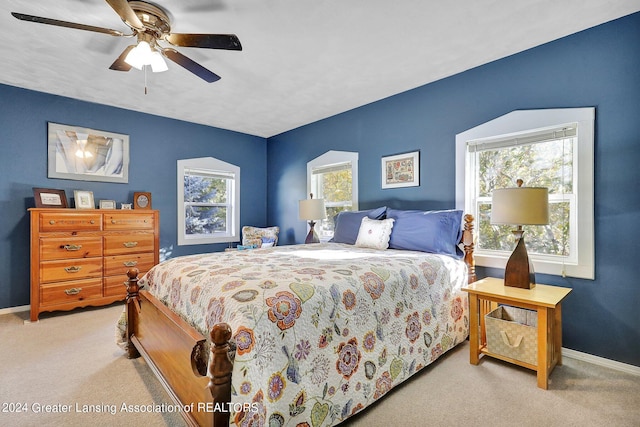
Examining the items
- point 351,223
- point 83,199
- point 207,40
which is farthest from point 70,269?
point 351,223

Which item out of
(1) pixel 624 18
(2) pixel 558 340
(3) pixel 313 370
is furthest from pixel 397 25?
(2) pixel 558 340

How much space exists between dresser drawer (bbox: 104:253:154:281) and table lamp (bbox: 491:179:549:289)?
379 centimetres

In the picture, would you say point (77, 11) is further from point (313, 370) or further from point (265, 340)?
point (313, 370)

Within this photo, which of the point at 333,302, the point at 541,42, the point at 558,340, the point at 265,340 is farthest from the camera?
the point at 541,42

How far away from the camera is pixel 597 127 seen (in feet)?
7.48

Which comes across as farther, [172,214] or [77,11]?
[172,214]

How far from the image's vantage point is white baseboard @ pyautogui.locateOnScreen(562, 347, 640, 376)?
2.12 meters

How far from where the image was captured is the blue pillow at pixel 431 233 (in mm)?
2666

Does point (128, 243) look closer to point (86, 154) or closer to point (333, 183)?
point (86, 154)

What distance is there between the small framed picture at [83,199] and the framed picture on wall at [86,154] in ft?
0.74

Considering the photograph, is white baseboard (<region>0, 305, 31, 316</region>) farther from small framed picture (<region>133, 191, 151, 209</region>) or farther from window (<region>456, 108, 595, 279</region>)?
window (<region>456, 108, 595, 279</region>)

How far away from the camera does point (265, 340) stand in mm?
1245

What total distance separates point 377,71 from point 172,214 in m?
3.40

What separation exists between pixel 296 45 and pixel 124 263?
310 cm
